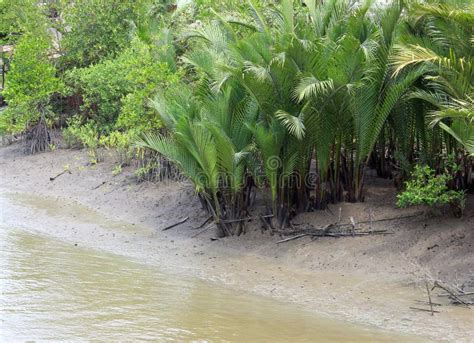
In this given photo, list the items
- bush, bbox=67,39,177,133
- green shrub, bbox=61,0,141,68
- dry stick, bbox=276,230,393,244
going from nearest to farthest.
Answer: dry stick, bbox=276,230,393,244, bush, bbox=67,39,177,133, green shrub, bbox=61,0,141,68

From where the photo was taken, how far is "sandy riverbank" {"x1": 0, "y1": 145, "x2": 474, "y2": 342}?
8.25 metres

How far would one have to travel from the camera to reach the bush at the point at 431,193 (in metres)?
9.50

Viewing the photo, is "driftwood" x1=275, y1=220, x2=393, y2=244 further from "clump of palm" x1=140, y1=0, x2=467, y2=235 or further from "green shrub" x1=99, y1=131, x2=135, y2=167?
"green shrub" x1=99, y1=131, x2=135, y2=167

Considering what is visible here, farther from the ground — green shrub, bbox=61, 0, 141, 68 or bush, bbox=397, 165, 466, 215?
green shrub, bbox=61, 0, 141, 68

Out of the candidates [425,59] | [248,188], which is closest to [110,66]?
[248,188]

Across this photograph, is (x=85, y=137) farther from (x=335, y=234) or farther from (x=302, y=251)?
(x=335, y=234)

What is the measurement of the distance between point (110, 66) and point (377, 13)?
287 inches

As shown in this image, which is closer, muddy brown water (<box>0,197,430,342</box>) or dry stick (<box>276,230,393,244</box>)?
muddy brown water (<box>0,197,430,342</box>)

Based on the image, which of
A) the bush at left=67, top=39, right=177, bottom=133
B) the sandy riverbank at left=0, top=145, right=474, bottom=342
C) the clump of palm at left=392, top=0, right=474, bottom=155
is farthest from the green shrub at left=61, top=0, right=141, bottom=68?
the clump of palm at left=392, top=0, right=474, bottom=155

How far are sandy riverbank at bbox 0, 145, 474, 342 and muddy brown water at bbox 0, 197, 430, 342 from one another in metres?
0.37

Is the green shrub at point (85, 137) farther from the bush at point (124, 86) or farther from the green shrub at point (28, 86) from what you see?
the green shrub at point (28, 86)

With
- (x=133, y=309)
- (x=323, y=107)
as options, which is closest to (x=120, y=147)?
(x=323, y=107)

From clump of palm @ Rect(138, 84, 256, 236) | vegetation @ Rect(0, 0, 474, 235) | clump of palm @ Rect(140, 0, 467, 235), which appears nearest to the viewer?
vegetation @ Rect(0, 0, 474, 235)

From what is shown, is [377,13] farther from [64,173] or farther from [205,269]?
[64,173]
